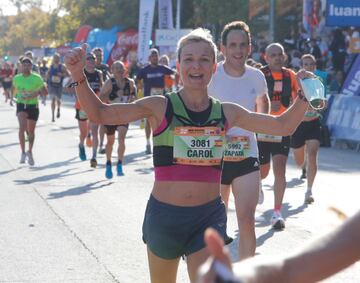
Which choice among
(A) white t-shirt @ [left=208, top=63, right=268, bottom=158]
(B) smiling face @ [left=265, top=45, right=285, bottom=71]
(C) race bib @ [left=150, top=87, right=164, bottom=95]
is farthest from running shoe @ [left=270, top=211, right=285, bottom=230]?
(C) race bib @ [left=150, top=87, right=164, bottom=95]

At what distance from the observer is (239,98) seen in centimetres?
721

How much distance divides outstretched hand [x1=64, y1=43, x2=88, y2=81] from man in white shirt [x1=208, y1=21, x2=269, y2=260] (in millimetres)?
2245

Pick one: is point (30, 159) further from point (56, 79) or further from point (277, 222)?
point (56, 79)

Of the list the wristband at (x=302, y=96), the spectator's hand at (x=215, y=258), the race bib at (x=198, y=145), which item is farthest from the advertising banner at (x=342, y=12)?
the spectator's hand at (x=215, y=258)

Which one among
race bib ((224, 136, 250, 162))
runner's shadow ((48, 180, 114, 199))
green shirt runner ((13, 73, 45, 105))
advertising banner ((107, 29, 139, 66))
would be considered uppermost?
race bib ((224, 136, 250, 162))

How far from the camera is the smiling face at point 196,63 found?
495cm

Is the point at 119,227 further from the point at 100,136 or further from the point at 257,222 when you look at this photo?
the point at 100,136

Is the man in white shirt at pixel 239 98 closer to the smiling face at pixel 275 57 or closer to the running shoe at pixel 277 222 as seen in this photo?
the smiling face at pixel 275 57

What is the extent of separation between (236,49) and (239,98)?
40cm

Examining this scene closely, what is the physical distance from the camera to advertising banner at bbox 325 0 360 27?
22844mm

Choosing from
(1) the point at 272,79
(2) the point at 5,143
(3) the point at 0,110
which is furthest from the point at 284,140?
(3) the point at 0,110

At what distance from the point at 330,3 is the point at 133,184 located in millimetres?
11330

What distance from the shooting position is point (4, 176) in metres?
14.4

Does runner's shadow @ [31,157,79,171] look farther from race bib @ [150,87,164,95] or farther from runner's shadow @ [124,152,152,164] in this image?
race bib @ [150,87,164,95]
